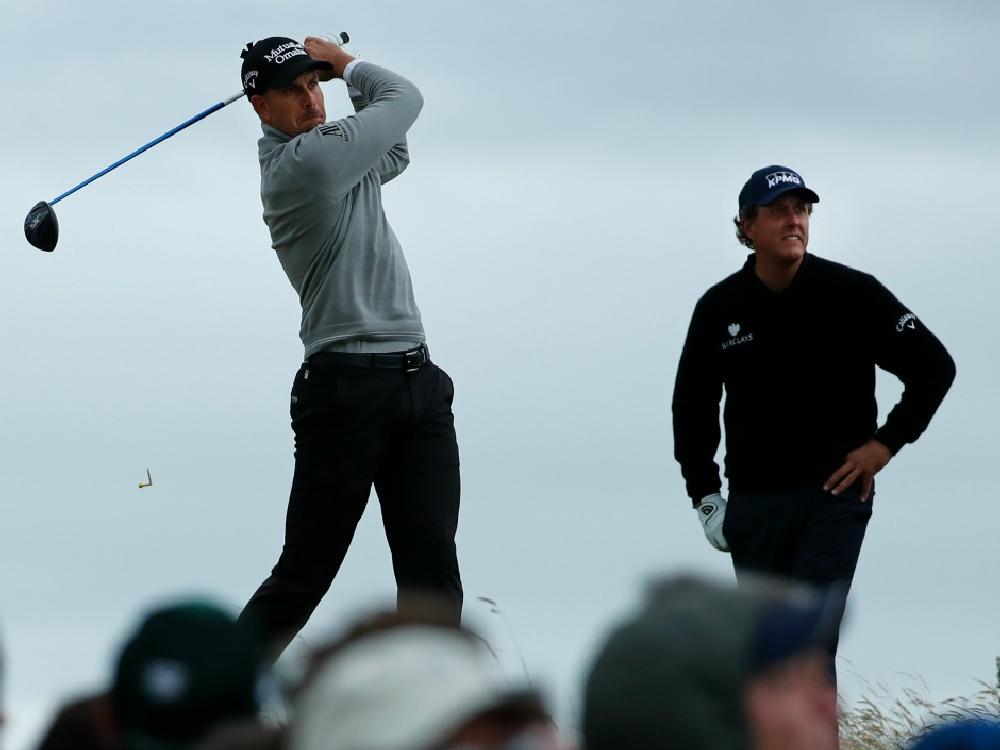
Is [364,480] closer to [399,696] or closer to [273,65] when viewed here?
[273,65]

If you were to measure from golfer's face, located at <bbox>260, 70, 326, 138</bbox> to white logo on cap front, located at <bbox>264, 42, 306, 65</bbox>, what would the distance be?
8 cm

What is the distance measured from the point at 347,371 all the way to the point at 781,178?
5.62 feet

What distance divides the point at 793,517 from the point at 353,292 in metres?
1.69

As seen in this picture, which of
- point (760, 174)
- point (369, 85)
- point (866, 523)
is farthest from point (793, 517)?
point (369, 85)

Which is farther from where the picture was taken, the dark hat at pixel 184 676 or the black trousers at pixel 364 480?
the black trousers at pixel 364 480

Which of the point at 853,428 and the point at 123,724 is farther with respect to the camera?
the point at 853,428

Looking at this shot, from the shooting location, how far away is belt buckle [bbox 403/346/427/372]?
586cm

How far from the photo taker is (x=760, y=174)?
6.44 meters

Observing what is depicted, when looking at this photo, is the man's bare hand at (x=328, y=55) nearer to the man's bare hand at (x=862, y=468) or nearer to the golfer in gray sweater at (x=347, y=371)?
the golfer in gray sweater at (x=347, y=371)

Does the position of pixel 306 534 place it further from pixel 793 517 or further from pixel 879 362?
pixel 879 362

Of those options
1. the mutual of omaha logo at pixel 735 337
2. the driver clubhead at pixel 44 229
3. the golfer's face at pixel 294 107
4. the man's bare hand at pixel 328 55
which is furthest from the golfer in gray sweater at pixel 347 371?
the driver clubhead at pixel 44 229

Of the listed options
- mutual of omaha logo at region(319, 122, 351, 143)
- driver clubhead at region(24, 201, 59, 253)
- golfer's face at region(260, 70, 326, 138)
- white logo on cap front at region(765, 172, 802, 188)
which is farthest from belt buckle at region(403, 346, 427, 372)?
driver clubhead at region(24, 201, 59, 253)

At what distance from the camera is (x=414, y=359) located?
589 cm

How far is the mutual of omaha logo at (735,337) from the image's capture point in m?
6.33
